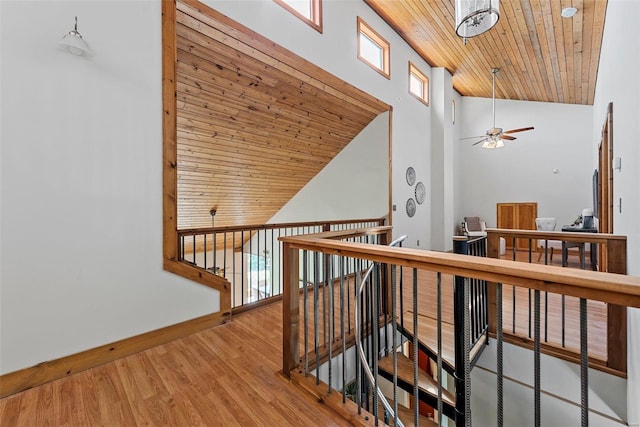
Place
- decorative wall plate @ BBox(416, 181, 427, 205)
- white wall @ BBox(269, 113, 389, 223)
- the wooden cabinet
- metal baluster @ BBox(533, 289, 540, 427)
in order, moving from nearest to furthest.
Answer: metal baluster @ BBox(533, 289, 540, 427) → white wall @ BBox(269, 113, 389, 223) → decorative wall plate @ BBox(416, 181, 427, 205) → the wooden cabinet

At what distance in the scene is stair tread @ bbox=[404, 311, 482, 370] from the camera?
2580mm

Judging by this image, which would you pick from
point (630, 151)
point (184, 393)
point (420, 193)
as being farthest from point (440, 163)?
point (184, 393)

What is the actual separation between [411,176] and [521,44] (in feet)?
8.96

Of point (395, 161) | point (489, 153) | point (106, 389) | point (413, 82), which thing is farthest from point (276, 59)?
point (489, 153)

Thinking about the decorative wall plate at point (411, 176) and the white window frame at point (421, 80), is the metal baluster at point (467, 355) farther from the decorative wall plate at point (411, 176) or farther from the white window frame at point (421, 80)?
the white window frame at point (421, 80)

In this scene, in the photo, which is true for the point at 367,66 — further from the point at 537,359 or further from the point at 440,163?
the point at 537,359

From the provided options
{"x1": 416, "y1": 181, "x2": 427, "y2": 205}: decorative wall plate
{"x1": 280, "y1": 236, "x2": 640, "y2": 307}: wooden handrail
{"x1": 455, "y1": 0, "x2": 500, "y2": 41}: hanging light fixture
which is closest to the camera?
{"x1": 280, "y1": 236, "x2": 640, "y2": 307}: wooden handrail

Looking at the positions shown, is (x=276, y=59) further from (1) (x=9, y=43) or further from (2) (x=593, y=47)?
(2) (x=593, y=47)

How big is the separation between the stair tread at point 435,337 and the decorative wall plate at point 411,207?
3026mm

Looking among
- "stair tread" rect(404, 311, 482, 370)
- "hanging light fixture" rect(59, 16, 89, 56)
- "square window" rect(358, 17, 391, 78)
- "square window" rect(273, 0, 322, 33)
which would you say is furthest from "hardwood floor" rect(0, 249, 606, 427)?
"square window" rect(358, 17, 391, 78)

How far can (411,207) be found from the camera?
593 centimetres

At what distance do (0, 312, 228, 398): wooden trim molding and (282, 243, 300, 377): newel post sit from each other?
109cm

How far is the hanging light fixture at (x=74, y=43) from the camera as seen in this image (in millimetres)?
1850

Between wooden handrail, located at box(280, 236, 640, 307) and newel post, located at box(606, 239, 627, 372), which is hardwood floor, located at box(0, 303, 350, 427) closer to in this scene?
wooden handrail, located at box(280, 236, 640, 307)
